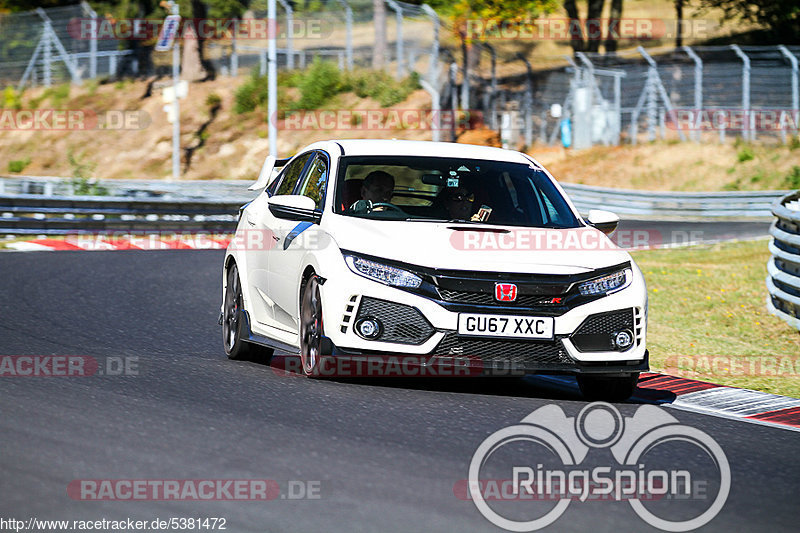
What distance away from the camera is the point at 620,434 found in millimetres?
7156

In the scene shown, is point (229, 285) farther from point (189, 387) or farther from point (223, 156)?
point (223, 156)

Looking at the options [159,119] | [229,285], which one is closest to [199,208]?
[229,285]

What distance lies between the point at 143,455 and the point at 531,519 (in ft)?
6.22

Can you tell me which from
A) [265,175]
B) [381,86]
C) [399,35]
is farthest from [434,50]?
[265,175]

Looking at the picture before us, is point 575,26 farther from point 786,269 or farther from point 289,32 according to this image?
point 786,269

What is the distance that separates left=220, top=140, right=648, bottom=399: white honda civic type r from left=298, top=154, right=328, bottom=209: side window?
2 cm

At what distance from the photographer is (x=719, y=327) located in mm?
13688

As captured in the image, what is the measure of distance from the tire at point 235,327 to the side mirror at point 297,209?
1.28m

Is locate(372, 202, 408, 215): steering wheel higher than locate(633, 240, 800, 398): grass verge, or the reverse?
locate(372, 202, 408, 215): steering wheel

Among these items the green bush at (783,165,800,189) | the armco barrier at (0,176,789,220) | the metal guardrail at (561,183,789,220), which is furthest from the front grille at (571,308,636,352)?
the green bush at (783,165,800,189)

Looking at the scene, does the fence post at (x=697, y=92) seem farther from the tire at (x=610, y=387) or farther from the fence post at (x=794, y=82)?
the tire at (x=610, y=387)

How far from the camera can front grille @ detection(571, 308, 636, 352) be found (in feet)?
26.5

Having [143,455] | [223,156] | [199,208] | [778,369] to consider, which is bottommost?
[223,156]

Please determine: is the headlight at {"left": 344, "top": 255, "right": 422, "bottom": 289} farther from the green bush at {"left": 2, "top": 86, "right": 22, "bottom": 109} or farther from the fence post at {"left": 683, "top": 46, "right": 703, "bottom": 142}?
the green bush at {"left": 2, "top": 86, "right": 22, "bottom": 109}
